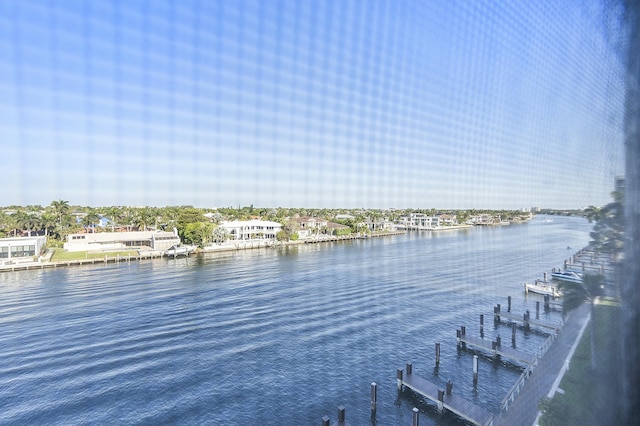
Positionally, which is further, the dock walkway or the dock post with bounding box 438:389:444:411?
the dock post with bounding box 438:389:444:411

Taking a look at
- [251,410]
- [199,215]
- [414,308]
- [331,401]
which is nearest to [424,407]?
[331,401]

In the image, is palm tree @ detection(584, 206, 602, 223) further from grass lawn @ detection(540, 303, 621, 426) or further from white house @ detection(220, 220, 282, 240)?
white house @ detection(220, 220, 282, 240)

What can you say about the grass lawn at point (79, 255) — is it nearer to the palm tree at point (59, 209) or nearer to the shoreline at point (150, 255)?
the shoreline at point (150, 255)

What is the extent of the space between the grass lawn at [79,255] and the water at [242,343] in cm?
308

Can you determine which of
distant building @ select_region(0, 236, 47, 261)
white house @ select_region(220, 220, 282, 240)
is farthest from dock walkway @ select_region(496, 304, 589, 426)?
white house @ select_region(220, 220, 282, 240)

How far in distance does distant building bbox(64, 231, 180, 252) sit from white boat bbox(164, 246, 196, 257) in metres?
0.43

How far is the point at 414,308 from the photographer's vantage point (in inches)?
315

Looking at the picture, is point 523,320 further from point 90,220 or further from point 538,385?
point 90,220

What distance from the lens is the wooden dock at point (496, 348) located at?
17.2ft

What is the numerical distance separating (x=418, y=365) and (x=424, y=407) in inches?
38.2

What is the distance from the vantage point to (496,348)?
5.62m

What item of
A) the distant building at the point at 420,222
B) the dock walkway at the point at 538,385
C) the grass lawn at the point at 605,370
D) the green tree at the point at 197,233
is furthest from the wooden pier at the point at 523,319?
the distant building at the point at 420,222

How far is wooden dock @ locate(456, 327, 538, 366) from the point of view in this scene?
5.25 metres

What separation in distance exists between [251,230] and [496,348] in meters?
18.0
